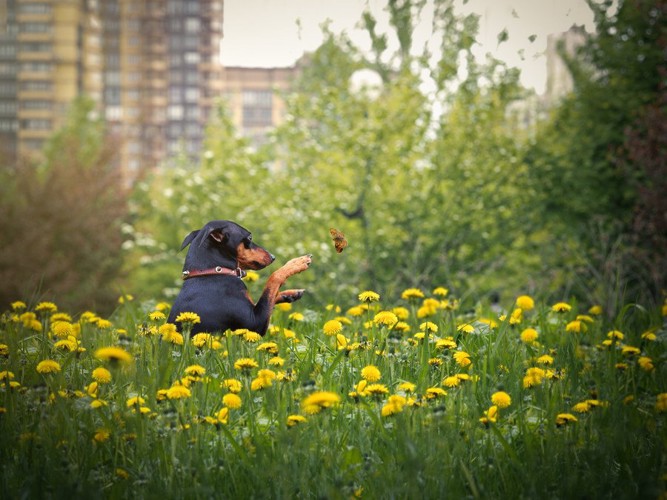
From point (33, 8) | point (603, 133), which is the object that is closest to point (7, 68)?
point (33, 8)

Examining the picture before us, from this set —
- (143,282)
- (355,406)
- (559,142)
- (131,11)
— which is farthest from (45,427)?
(131,11)

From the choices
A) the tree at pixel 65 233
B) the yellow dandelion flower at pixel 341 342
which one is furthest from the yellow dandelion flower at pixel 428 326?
the tree at pixel 65 233

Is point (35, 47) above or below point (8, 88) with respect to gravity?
above

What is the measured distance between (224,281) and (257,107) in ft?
249

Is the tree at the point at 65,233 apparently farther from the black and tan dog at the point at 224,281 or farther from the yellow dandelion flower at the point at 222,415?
the yellow dandelion flower at the point at 222,415

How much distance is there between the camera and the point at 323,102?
12914 millimetres

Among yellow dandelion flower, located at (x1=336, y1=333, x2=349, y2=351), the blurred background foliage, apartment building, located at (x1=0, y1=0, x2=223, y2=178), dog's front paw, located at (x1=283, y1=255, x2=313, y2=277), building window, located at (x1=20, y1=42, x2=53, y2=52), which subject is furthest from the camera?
building window, located at (x1=20, y1=42, x2=53, y2=52)

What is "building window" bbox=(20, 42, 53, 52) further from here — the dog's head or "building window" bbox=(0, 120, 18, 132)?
the dog's head

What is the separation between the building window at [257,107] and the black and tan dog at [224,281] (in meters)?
74.9

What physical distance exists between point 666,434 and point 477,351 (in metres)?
1.16

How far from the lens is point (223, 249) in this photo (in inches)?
155

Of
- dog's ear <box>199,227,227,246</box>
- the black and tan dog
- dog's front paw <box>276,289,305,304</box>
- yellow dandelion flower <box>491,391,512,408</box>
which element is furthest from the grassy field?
dog's ear <box>199,227,227,246</box>

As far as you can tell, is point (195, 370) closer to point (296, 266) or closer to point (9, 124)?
point (296, 266)

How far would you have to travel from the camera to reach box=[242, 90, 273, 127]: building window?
77.8 m
